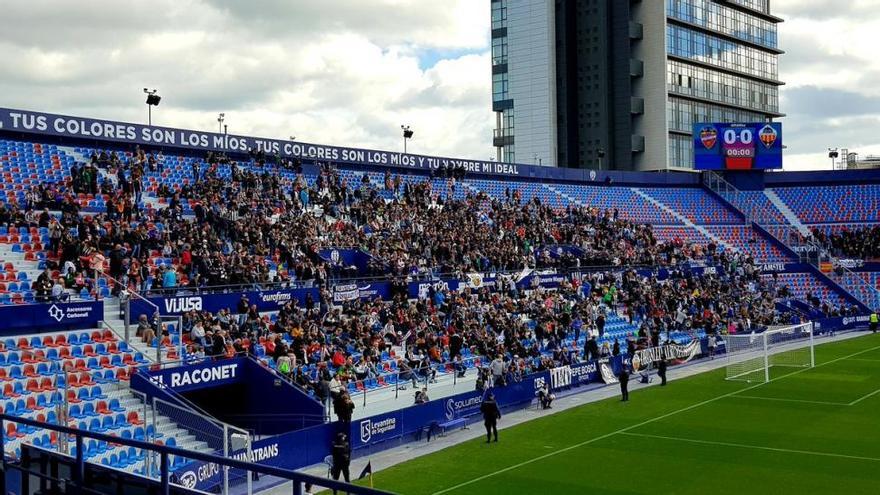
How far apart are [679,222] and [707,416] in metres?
40.9

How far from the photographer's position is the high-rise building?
85750mm

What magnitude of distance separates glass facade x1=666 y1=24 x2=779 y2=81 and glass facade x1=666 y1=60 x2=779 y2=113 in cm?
99

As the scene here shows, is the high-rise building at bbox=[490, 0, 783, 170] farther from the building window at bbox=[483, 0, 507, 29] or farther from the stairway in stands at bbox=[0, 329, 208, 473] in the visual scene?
the stairway in stands at bbox=[0, 329, 208, 473]

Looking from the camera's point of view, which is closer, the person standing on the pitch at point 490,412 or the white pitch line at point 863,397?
the person standing on the pitch at point 490,412

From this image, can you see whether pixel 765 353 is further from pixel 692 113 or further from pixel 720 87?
pixel 720 87

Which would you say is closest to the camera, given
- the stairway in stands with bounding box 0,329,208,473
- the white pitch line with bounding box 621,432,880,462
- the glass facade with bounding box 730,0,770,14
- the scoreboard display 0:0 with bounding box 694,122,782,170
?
the stairway in stands with bounding box 0,329,208,473

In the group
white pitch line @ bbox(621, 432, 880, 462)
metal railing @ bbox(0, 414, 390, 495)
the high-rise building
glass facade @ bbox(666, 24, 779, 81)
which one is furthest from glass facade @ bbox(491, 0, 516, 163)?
metal railing @ bbox(0, 414, 390, 495)

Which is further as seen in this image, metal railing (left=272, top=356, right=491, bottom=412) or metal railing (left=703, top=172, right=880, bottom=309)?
metal railing (left=703, top=172, right=880, bottom=309)

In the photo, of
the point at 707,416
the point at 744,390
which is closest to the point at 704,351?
the point at 744,390

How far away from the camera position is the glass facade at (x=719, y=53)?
86.6 m

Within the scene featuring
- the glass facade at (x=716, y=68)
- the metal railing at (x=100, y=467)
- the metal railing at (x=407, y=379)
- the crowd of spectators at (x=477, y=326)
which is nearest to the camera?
the metal railing at (x=100, y=467)

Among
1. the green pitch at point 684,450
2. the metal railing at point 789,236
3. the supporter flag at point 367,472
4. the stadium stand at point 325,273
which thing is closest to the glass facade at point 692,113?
the metal railing at point 789,236

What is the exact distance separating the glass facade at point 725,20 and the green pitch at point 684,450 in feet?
192

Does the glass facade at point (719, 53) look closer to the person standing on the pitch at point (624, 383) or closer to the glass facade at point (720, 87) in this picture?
the glass facade at point (720, 87)
